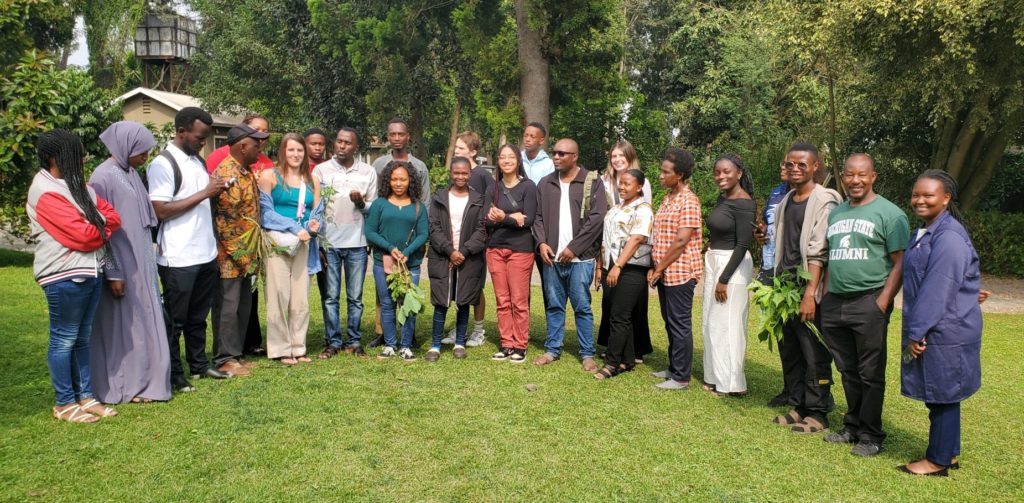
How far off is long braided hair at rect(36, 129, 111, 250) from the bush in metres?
15.1

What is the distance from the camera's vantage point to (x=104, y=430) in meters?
5.23

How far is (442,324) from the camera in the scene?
7.55 meters

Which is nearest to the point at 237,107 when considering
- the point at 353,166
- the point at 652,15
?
the point at 652,15

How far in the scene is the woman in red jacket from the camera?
5141 millimetres

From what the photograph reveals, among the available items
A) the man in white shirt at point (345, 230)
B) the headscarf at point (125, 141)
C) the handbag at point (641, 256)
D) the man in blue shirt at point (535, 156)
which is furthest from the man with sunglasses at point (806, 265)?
the headscarf at point (125, 141)

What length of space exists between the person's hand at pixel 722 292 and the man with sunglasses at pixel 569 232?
1.30 m

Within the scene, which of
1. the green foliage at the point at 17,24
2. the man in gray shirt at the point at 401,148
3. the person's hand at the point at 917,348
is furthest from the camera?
the green foliage at the point at 17,24

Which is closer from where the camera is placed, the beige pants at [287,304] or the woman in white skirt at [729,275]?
the woman in white skirt at [729,275]

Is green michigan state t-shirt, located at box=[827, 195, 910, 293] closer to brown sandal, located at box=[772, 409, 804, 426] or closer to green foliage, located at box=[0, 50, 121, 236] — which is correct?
brown sandal, located at box=[772, 409, 804, 426]

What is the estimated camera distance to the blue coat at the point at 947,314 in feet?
15.2

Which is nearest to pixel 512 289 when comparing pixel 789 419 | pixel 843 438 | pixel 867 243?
pixel 789 419

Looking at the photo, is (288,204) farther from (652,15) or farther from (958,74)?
(652,15)

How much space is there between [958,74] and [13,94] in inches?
605

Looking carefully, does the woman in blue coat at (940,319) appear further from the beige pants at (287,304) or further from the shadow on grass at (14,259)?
the shadow on grass at (14,259)
